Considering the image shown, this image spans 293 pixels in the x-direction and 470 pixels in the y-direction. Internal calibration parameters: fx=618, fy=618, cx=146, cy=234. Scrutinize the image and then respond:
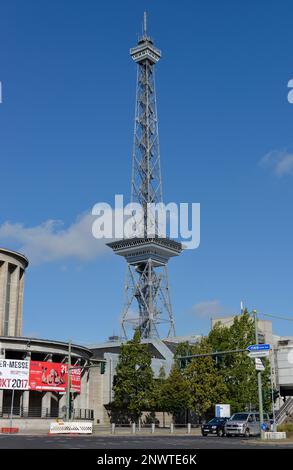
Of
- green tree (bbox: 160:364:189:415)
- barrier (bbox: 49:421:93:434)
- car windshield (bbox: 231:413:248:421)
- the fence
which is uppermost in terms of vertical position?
green tree (bbox: 160:364:189:415)

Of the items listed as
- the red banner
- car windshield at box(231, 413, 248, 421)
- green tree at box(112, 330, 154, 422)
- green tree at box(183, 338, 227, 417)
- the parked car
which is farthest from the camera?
green tree at box(112, 330, 154, 422)

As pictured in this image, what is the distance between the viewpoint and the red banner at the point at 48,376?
66.4 m

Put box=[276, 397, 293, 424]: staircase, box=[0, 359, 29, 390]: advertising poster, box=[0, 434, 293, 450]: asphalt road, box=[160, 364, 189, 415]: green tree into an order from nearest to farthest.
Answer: box=[0, 434, 293, 450]: asphalt road < box=[276, 397, 293, 424]: staircase < box=[0, 359, 29, 390]: advertising poster < box=[160, 364, 189, 415]: green tree

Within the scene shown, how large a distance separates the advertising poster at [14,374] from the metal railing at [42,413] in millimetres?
2831

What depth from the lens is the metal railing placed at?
65.1 m

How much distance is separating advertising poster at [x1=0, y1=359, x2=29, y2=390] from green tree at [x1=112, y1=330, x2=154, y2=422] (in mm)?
12695

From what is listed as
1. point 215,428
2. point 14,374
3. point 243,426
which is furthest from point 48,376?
point 243,426

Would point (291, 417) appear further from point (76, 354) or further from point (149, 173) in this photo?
point (149, 173)

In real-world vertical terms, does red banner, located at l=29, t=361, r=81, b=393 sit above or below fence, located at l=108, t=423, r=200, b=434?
above

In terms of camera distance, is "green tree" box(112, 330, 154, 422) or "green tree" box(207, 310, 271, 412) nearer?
"green tree" box(207, 310, 271, 412)

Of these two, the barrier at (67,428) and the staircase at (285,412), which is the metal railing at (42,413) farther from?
the staircase at (285,412)

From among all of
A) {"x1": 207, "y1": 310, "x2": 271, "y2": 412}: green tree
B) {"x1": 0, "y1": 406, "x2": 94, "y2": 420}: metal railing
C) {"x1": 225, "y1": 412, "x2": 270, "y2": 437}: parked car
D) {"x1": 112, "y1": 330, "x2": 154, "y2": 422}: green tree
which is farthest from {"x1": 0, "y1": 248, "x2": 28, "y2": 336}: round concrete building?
{"x1": 225, "y1": 412, "x2": 270, "y2": 437}: parked car

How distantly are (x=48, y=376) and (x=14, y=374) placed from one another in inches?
203

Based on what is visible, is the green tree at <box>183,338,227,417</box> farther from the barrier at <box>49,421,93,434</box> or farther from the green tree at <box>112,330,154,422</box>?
the barrier at <box>49,421,93,434</box>
